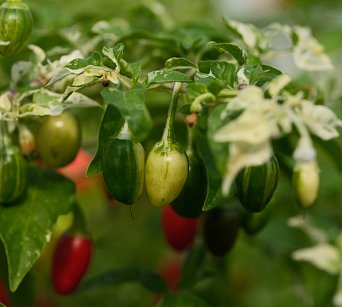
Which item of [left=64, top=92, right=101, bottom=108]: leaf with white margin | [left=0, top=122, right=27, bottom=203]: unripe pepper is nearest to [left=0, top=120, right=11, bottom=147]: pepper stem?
[left=0, top=122, right=27, bottom=203]: unripe pepper

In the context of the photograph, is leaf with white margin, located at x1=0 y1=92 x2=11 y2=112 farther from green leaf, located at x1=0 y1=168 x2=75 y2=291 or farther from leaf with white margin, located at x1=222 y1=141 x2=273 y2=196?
leaf with white margin, located at x1=222 y1=141 x2=273 y2=196

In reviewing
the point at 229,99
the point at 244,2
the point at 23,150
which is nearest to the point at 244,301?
the point at 23,150

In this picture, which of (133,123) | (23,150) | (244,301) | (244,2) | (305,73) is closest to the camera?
(133,123)

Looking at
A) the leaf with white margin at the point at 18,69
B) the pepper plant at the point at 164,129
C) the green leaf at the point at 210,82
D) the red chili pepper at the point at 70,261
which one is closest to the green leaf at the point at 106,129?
the pepper plant at the point at 164,129

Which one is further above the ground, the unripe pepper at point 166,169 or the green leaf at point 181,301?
the unripe pepper at point 166,169

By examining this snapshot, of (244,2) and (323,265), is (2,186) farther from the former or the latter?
(244,2)

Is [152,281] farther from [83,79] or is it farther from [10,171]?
[83,79]

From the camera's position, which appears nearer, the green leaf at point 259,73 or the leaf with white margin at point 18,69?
the green leaf at point 259,73

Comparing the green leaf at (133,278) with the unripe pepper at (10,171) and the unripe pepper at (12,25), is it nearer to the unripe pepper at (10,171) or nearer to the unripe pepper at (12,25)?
the unripe pepper at (10,171)
